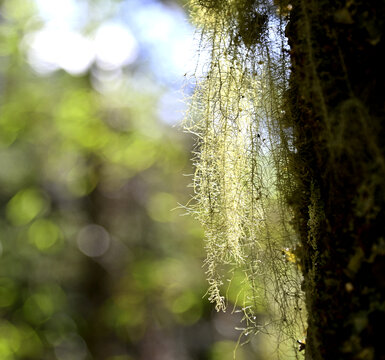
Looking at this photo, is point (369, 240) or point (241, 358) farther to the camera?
point (241, 358)

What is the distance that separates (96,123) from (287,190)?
2.60 metres

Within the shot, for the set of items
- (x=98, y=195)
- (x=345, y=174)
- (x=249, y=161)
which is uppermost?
(x=98, y=195)

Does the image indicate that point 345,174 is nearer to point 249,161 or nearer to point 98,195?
point 249,161

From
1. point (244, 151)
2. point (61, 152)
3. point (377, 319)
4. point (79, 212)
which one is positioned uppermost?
point (61, 152)

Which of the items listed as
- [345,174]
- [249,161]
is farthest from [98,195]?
[345,174]

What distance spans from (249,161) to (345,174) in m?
0.27

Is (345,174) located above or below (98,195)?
below

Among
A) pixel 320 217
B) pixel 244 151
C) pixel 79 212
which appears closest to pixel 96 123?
pixel 79 212

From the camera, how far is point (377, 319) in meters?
0.45

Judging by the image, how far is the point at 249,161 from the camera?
2.47ft

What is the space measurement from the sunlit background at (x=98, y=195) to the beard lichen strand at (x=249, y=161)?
6.84 ft

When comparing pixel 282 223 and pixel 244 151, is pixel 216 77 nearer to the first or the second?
pixel 244 151

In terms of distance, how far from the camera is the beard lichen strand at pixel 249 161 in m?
0.70

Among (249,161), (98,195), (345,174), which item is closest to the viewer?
(345,174)
